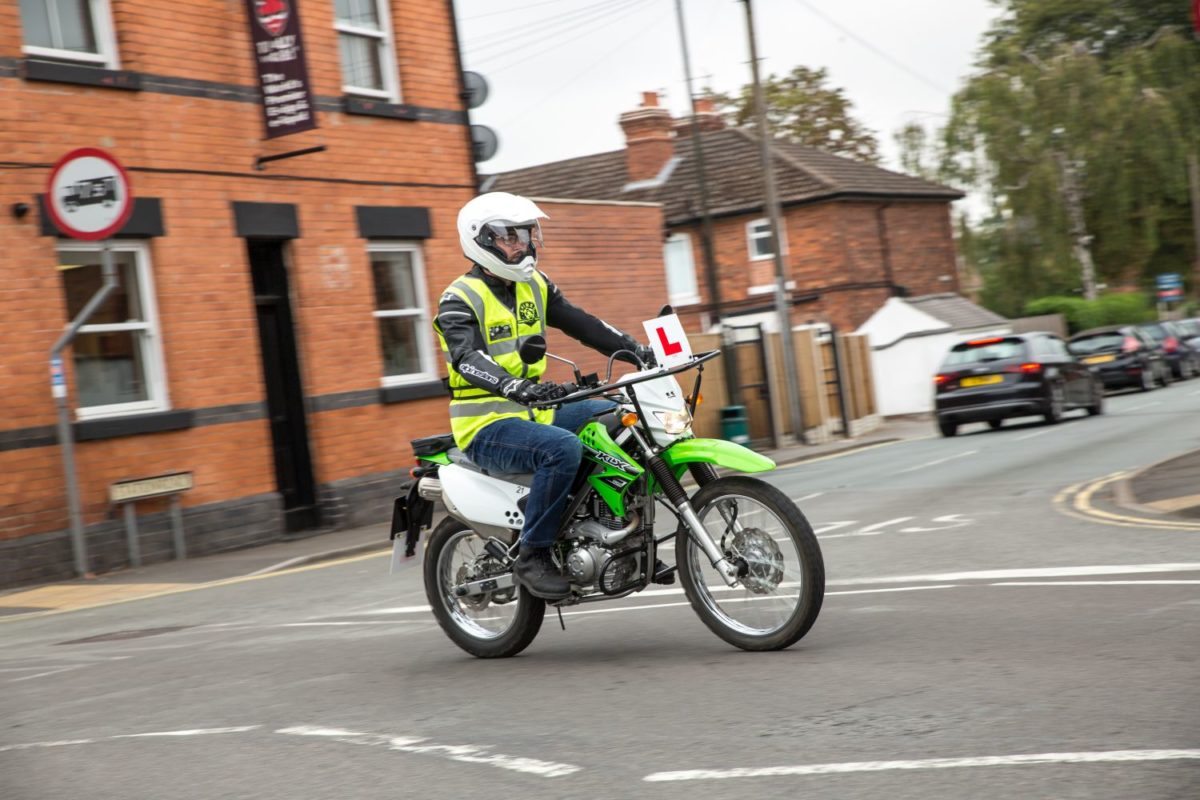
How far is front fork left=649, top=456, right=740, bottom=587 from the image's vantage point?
630 cm

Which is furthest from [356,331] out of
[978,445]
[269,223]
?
[978,445]

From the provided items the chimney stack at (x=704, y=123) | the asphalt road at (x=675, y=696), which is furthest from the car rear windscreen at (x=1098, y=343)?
the asphalt road at (x=675, y=696)

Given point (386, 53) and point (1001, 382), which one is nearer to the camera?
point (386, 53)

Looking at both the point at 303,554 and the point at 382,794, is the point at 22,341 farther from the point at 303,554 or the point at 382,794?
the point at 382,794

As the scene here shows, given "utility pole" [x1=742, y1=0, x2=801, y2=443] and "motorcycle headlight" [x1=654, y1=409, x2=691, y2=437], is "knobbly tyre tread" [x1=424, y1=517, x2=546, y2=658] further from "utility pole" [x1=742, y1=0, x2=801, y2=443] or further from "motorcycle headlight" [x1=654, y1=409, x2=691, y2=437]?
"utility pole" [x1=742, y1=0, x2=801, y2=443]

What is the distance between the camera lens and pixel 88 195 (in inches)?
516

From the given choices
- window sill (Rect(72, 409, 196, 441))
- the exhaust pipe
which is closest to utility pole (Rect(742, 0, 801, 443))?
window sill (Rect(72, 409, 196, 441))

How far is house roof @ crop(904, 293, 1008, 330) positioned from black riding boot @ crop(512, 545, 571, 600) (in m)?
34.4

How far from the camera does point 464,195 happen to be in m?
20.5

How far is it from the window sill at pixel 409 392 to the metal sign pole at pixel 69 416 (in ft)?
16.1

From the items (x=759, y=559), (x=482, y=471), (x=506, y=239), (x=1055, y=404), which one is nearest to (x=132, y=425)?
(x=482, y=471)

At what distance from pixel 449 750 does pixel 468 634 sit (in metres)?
2.05

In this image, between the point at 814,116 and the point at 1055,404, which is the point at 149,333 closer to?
the point at 1055,404

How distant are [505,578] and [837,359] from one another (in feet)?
81.5
